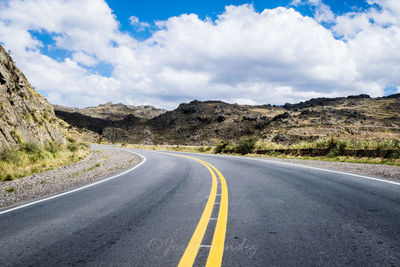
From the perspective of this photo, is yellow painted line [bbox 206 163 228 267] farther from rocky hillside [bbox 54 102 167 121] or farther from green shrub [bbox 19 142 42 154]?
rocky hillside [bbox 54 102 167 121]

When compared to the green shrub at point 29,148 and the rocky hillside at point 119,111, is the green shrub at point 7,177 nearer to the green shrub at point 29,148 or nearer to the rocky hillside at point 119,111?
the green shrub at point 29,148

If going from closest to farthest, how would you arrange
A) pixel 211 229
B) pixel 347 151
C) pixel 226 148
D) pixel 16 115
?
pixel 211 229
pixel 347 151
pixel 16 115
pixel 226 148

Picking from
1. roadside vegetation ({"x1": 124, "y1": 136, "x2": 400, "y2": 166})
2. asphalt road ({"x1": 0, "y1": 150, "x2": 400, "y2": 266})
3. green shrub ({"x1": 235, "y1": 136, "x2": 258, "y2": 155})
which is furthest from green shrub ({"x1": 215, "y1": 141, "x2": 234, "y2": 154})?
asphalt road ({"x1": 0, "y1": 150, "x2": 400, "y2": 266})

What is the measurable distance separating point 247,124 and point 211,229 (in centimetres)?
6846

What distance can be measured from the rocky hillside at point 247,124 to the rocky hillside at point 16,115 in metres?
37.2

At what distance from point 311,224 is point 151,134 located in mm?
84690

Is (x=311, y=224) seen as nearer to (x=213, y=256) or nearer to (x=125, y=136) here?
(x=213, y=256)

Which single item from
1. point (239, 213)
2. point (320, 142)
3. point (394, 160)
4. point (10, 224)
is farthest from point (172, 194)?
point (320, 142)

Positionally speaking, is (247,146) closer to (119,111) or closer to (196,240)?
(196,240)

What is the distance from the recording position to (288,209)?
4.62 metres

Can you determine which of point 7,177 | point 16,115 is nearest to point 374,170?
point 7,177

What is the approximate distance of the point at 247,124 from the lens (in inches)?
2785

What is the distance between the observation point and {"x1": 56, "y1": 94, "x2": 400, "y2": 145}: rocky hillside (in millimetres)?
48688

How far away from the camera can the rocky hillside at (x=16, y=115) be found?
16.1 m
